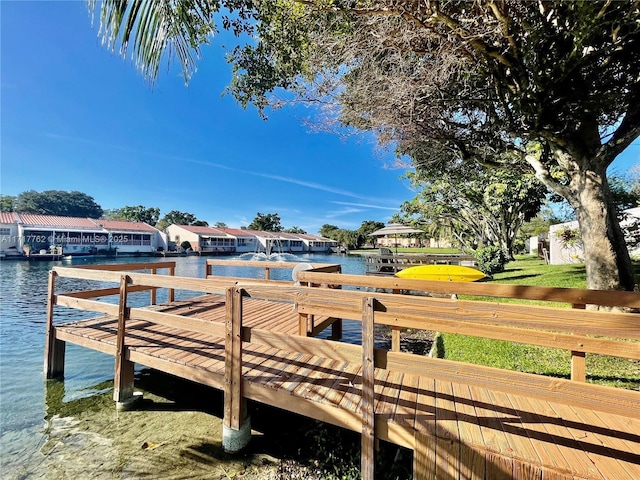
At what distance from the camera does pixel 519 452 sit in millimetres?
1864

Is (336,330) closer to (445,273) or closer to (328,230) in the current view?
(445,273)

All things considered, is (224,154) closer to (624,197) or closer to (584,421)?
(624,197)

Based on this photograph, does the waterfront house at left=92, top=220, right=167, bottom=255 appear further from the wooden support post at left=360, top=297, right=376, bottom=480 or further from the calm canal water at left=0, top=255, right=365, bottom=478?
the wooden support post at left=360, top=297, right=376, bottom=480

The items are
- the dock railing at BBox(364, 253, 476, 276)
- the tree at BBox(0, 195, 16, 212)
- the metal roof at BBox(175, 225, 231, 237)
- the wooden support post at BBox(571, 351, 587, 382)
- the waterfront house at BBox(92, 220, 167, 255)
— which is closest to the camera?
the wooden support post at BBox(571, 351, 587, 382)

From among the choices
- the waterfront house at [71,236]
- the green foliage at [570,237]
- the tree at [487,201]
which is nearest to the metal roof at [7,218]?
the waterfront house at [71,236]

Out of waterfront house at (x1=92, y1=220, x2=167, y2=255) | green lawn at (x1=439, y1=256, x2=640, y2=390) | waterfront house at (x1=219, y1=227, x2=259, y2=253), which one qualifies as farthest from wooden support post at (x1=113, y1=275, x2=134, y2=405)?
waterfront house at (x1=219, y1=227, x2=259, y2=253)

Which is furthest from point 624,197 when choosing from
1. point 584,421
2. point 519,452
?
point 519,452

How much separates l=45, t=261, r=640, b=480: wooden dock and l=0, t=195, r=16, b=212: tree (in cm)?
7049

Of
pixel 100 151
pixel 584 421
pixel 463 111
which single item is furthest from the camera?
pixel 100 151

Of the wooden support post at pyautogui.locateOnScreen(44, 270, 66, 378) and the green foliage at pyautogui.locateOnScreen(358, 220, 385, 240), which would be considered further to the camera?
the green foliage at pyautogui.locateOnScreen(358, 220, 385, 240)

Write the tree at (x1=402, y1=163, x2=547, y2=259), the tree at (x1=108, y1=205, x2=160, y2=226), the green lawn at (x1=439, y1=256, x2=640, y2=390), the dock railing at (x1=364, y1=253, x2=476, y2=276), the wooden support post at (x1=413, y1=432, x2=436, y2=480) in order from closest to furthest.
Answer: the wooden support post at (x1=413, y1=432, x2=436, y2=480)
the green lawn at (x1=439, y1=256, x2=640, y2=390)
the dock railing at (x1=364, y1=253, x2=476, y2=276)
the tree at (x1=402, y1=163, x2=547, y2=259)
the tree at (x1=108, y1=205, x2=160, y2=226)

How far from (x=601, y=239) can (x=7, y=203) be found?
77.1m

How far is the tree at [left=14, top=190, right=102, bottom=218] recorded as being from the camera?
186 feet

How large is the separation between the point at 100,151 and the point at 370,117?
156 ft
